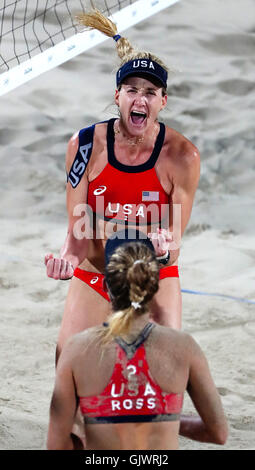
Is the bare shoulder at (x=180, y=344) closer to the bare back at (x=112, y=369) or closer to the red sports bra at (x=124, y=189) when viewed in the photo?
the bare back at (x=112, y=369)

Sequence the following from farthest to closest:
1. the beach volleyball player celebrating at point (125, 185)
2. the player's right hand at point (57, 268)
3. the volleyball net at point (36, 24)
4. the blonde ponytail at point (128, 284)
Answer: the volleyball net at point (36, 24), the beach volleyball player celebrating at point (125, 185), the player's right hand at point (57, 268), the blonde ponytail at point (128, 284)

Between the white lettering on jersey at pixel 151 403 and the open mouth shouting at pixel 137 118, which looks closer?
the white lettering on jersey at pixel 151 403

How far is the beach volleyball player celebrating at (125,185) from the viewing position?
4.04 metres

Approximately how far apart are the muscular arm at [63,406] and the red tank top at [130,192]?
126cm

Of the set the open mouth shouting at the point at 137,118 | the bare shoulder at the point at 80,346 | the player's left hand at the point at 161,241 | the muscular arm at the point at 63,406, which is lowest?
the muscular arm at the point at 63,406

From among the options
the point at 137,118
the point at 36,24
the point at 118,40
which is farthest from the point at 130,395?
the point at 36,24

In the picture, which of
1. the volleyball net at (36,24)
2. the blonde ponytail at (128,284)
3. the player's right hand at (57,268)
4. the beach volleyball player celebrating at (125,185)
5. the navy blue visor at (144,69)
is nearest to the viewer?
the blonde ponytail at (128,284)

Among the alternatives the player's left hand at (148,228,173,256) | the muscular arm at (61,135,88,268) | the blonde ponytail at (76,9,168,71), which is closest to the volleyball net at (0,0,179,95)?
the blonde ponytail at (76,9,168,71)

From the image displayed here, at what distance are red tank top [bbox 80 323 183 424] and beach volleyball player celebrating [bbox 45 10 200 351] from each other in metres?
1.06

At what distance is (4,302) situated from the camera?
593 centimetres

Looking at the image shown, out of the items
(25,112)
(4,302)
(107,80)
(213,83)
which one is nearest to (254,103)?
(213,83)

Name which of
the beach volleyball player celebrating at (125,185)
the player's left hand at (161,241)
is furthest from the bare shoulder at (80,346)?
the beach volleyball player celebrating at (125,185)

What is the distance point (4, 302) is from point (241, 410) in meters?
2.03

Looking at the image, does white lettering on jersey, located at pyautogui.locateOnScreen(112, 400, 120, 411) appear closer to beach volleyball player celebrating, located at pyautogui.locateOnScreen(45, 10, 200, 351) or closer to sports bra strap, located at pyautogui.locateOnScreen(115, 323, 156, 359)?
sports bra strap, located at pyautogui.locateOnScreen(115, 323, 156, 359)
